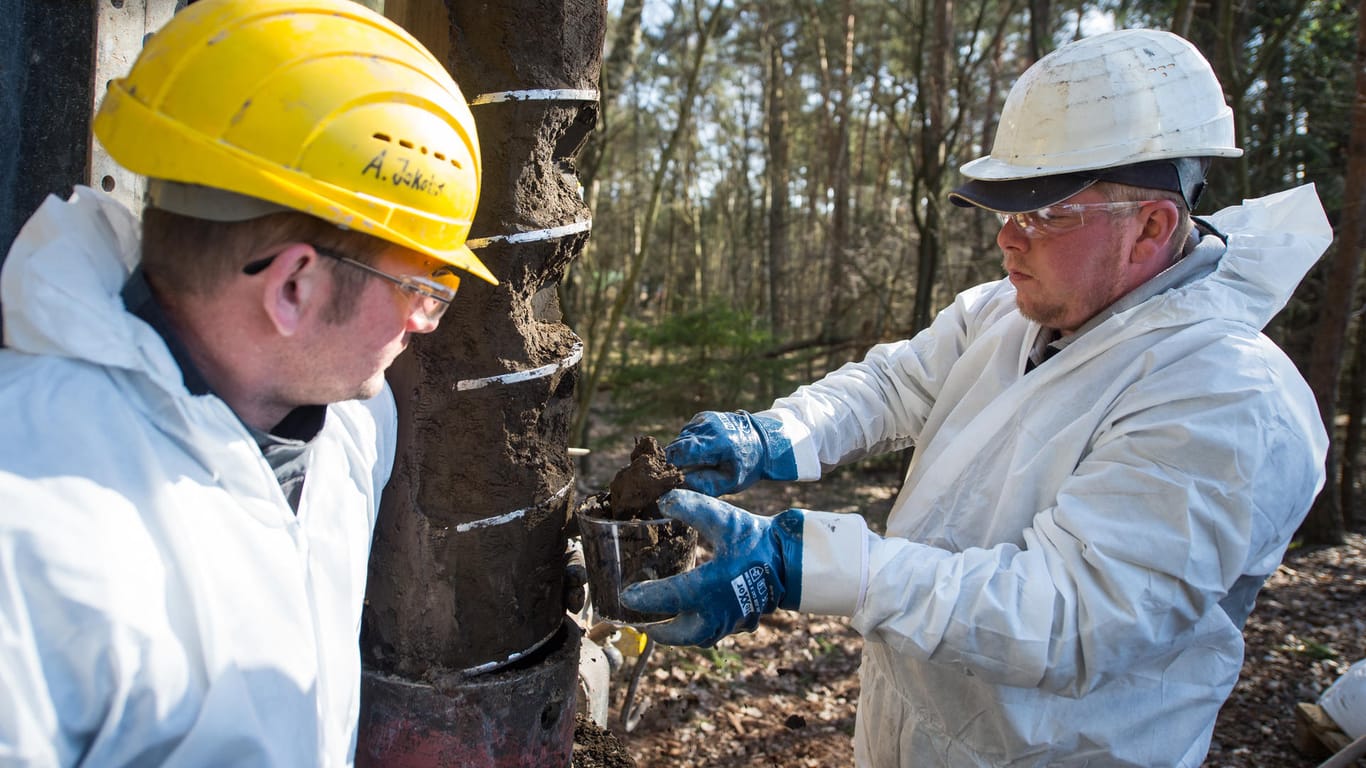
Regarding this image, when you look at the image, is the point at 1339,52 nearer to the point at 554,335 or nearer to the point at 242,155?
the point at 554,335

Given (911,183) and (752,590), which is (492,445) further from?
(911,183)

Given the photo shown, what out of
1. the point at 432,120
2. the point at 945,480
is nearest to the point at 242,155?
the point at 432,120

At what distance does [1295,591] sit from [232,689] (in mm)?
7867

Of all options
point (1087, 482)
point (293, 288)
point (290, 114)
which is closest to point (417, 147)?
point (290, 114)

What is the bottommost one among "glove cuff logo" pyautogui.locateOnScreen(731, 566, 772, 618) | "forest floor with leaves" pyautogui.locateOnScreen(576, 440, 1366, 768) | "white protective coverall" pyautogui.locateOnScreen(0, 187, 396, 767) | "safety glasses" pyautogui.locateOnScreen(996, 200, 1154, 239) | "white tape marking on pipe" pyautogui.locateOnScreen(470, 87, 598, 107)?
"forest floor with leaves" pyautogui.locateOnScreen(576, 440, 1366, 768)

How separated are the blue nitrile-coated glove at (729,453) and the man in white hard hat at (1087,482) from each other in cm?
1

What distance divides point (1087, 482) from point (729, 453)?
1027 mm

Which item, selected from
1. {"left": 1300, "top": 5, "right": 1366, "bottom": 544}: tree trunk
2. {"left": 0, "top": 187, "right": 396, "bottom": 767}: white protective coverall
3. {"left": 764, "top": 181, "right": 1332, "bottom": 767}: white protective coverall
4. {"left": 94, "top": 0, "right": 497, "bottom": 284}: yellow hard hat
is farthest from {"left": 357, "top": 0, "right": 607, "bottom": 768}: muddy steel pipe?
{"left": 1300, "top": 5, "right": 1366, "bottom": 544}: tree trunk

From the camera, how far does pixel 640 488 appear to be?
7.61 ft

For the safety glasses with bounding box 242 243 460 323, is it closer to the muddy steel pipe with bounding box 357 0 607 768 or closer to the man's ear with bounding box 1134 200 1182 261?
the muddy steel pipe with bounding box 357 0 607 768

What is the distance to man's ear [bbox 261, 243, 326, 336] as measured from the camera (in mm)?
1524

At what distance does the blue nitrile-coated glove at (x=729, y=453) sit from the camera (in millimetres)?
2725

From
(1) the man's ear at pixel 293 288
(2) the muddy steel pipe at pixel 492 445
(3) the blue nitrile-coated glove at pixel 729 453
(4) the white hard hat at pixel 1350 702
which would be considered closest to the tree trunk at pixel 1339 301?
(4) the white hard hat at pixel 1350 702

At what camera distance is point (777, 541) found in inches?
86.0
